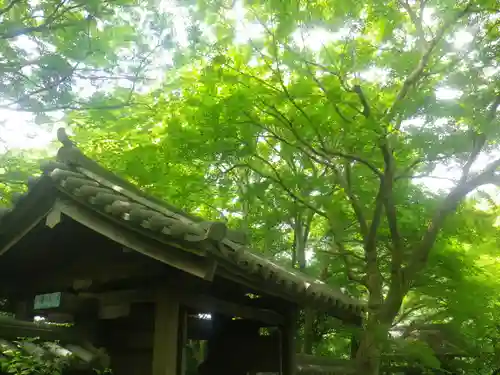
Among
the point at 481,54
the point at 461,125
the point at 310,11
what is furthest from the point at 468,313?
the point at 310,11

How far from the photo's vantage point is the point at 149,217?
4.57 metres

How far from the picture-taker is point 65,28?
239 inches

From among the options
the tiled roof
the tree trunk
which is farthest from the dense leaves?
the tiled roof

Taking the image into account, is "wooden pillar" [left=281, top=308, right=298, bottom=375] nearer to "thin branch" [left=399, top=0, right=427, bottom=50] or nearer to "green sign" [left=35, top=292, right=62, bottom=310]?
"green sign" [left=35, top=292, right=62, bottom=310]

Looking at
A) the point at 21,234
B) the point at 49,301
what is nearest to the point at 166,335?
the point at 49,301

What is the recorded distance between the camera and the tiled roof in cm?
437

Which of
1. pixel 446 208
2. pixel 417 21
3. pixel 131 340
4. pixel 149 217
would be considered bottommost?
pixel 131 340

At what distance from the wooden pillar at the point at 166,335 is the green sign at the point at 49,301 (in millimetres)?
1044

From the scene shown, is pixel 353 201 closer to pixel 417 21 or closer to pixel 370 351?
pixel 370 351

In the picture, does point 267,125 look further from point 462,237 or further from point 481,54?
point 462,237

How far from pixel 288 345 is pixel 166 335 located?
287cm

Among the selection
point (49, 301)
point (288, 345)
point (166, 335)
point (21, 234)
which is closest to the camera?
point (166, 335)

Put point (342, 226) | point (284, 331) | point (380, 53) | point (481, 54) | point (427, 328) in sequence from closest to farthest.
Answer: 1. point (284, 331)
2. point (481, 54)
3. point (380, 53)
4. point (342, 226)
5. point (427, 328)

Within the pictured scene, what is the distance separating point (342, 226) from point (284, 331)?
4006 mm
